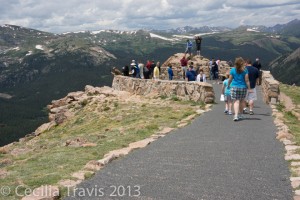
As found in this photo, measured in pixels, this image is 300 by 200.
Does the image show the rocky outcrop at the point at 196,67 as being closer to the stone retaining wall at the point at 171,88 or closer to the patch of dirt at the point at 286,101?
the stone retaining wall at the point at 171,88

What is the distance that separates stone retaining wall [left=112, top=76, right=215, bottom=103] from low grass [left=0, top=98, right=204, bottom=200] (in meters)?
0.82

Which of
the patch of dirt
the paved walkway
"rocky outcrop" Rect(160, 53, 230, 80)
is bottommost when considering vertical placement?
the patch of dirt

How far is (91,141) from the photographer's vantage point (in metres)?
16.6

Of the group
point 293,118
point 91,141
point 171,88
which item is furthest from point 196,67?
point 91,141

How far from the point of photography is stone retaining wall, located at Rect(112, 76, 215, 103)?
26.5 metres

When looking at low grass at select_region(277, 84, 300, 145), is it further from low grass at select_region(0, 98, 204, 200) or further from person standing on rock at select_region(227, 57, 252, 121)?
low grass at select_region(0, 98, 204, 200)

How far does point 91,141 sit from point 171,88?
556 inches

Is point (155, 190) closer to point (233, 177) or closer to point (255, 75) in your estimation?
point (233, 177)

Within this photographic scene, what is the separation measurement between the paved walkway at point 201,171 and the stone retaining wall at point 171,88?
34.5 feet

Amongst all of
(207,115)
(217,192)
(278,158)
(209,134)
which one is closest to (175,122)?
(207,115)

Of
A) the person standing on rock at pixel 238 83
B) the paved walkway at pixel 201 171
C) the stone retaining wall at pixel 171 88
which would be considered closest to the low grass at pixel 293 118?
the paved walkway at pixel 201 171

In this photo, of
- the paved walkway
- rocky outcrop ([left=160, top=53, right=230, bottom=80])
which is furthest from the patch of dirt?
rocky outcrop ([left=160, top=53, right=230, bottom=80])

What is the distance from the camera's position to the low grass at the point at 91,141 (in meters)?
10.5

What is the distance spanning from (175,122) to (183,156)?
7926 mm
